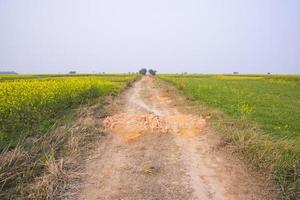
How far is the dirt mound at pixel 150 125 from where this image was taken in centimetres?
1012

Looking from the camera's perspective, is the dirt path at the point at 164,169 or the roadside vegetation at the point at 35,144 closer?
the dirt path at the point at 164,169

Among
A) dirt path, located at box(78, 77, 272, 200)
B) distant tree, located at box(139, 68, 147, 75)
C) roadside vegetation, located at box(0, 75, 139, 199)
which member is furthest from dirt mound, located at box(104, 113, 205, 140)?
distant tree, located at box(139, 68, 147, 75)

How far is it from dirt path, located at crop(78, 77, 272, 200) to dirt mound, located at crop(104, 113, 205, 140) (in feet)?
0.11

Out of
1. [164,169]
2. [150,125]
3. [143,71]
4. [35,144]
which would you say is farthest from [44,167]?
[143,71]

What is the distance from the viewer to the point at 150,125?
35.2 feet

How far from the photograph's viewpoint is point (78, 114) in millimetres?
12898

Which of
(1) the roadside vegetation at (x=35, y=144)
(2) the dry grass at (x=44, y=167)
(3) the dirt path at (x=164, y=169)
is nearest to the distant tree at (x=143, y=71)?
(1) the roadside vegetation at (x=35, y=144)

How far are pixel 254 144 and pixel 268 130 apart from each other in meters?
3.17

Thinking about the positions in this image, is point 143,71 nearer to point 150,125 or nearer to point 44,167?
point 150,125

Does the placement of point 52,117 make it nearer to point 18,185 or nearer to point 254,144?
point 18,185

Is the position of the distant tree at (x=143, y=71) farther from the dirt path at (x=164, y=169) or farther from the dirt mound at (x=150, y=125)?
the dirt path at (x=164, y=169)

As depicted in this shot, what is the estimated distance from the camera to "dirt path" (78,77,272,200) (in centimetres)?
567

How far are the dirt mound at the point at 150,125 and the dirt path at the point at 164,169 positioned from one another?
4 cm

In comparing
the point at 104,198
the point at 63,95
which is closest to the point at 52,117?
the point at 63,95
